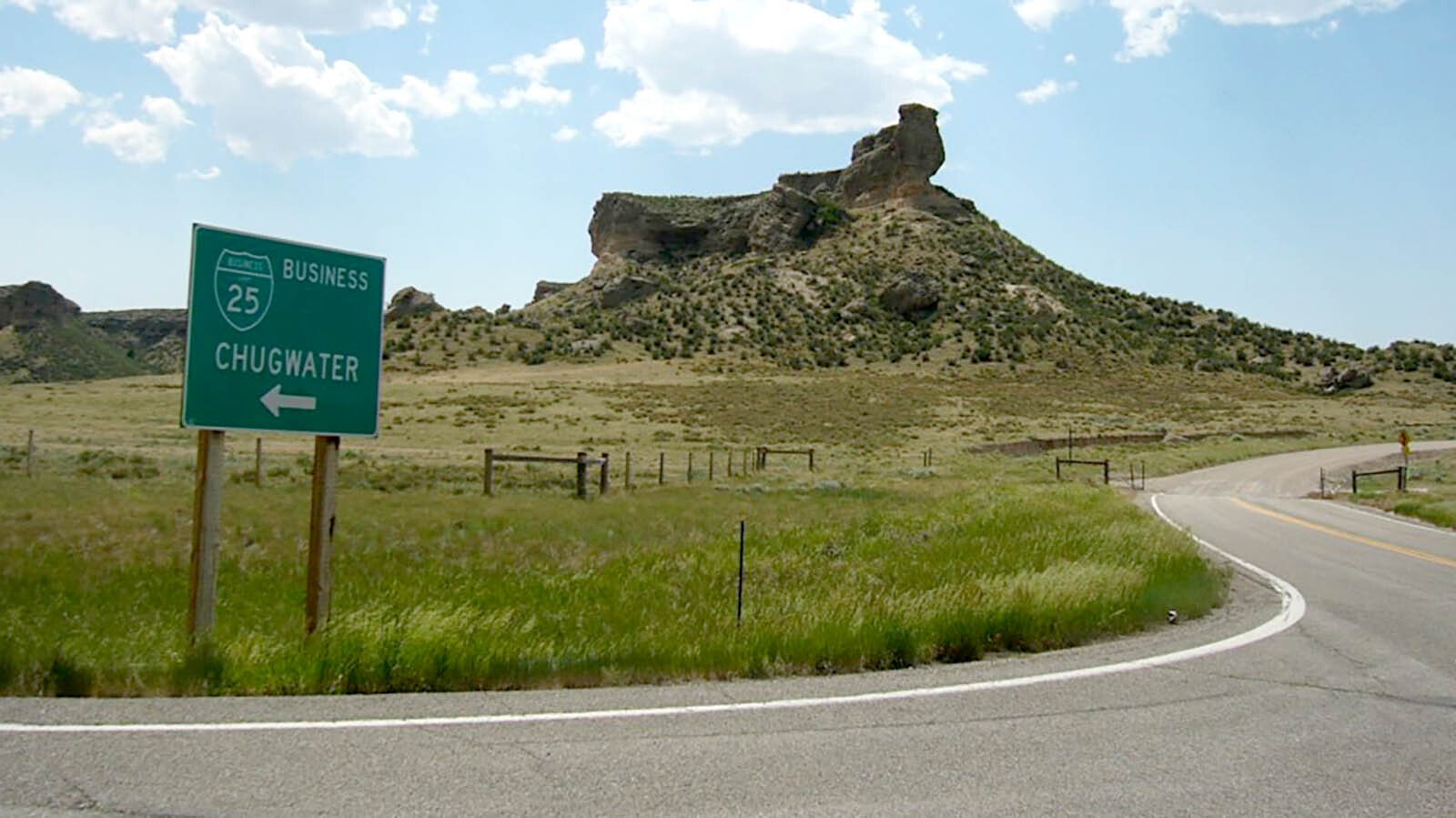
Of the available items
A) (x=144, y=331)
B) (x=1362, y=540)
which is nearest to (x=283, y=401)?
(x=1362, y=540)

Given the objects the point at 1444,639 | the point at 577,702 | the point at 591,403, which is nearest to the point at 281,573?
the point at 577,702

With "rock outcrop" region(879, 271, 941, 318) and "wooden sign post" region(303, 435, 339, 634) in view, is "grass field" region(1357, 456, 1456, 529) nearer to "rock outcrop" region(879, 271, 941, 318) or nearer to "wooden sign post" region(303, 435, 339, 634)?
"wooden sign post" region(303, 435, 339, 634)

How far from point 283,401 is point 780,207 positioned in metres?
113

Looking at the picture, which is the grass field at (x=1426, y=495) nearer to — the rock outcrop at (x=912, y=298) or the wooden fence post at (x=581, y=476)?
the wooden fence post at (x=581, y=476)

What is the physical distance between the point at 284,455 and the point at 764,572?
92.7ft

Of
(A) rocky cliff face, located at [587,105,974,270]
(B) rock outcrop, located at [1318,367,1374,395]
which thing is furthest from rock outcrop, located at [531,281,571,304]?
(B) rock outcrop, located at [1318,367,1374,395]

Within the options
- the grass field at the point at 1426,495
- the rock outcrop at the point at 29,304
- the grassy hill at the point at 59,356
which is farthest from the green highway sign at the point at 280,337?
the rock outcrop at the point at 29,304

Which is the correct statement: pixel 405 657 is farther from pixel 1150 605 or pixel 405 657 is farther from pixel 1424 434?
pixel 1424 434

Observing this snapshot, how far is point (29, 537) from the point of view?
51.1ft

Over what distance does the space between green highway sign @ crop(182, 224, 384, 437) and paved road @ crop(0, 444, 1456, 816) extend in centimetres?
231

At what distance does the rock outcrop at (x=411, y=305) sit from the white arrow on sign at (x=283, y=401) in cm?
10265

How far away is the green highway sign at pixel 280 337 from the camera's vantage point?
7.75m

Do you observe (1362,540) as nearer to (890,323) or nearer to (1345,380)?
(890,323)

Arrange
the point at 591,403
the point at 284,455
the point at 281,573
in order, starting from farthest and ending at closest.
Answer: the point at 591,403 < the point at 284,455 < the point at 281,573
